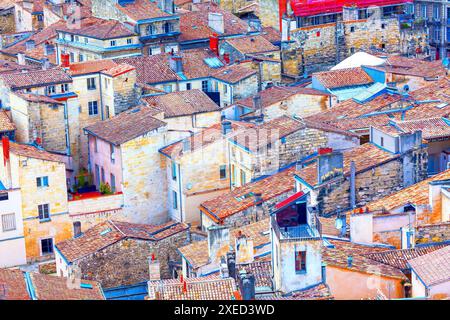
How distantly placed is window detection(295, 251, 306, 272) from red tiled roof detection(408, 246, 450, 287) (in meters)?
2.85

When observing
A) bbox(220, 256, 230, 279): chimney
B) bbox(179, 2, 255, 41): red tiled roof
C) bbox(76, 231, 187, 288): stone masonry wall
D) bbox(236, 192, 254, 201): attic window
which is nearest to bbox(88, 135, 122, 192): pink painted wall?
bbox(236, 192, 254, 201): attic window

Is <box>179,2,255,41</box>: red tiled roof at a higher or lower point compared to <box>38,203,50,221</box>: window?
higher

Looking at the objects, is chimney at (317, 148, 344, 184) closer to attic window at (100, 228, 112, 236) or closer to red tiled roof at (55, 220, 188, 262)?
red tiled roof at (55, 220, 188, 262)

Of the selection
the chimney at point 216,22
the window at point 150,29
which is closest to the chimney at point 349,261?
the window at point 150,29

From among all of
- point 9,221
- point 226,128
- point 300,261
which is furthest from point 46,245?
point 300,261

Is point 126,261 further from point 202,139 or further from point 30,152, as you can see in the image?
point 202,139

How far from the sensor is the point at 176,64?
5744cm

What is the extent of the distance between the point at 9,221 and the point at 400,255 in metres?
18.4

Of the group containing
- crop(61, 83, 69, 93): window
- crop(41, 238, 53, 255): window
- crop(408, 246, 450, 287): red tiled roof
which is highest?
crop(408, 246, 450, 287): red tiled roof

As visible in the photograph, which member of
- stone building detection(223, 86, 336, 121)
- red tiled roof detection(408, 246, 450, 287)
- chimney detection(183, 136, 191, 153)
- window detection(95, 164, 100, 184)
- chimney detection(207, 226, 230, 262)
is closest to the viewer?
red tiled roof detection(408, 246, 450, 287)

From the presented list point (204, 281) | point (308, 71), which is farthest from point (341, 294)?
point (308, 71)

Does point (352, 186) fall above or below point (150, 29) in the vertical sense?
below

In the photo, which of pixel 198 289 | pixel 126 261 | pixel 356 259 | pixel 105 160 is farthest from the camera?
pixel 105 160

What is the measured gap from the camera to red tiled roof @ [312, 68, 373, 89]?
5497 centimetres
